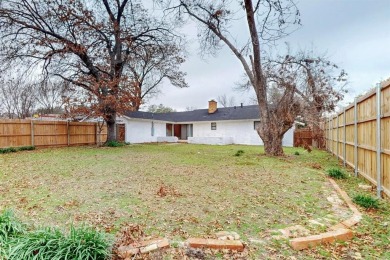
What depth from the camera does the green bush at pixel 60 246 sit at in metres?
2.31

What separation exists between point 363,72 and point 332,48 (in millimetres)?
3624

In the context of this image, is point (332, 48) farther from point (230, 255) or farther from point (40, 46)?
point (40, 46)

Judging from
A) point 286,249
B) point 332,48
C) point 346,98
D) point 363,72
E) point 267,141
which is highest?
point 332,48

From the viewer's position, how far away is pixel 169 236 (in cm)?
293

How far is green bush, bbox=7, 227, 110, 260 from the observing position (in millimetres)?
2314

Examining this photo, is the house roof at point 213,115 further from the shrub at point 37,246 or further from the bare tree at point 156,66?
the shrub at point 37,246

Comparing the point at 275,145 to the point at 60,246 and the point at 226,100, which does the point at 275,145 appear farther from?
the point at 226,100

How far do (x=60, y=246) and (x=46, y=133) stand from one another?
1492cm

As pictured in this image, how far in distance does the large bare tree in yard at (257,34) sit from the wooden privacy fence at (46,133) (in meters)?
10.3

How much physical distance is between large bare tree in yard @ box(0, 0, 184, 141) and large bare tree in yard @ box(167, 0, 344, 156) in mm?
4415

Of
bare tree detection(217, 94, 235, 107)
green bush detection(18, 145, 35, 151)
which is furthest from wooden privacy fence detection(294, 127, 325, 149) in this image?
bare tree detection(217, 94, 235, 107)

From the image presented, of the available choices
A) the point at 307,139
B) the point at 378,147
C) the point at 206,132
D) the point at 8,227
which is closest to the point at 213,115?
the point at 206,132

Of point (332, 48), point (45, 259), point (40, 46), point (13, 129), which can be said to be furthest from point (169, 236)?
point (332, 48)

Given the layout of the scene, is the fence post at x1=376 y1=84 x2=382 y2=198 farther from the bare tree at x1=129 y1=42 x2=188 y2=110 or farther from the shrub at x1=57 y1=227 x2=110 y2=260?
the bare tree at x1=129 y1=42 x2=188 y2=110
